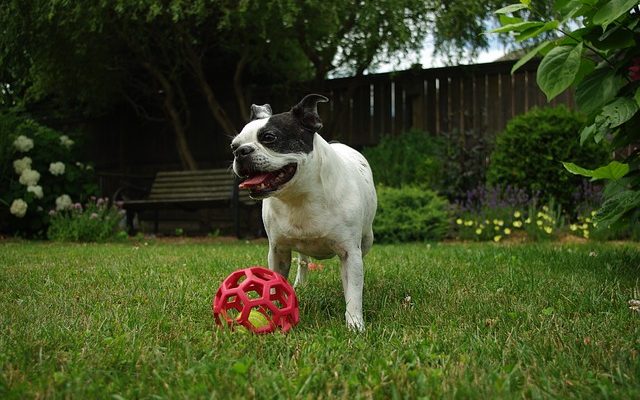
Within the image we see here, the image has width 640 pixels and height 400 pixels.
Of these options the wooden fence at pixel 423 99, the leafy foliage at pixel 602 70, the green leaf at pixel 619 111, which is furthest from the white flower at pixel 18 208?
the green leaf at pixel 619 111

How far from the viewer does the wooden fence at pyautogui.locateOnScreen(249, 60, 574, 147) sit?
10352 mm

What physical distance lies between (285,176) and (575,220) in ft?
22.4

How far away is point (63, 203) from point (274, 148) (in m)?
8.14

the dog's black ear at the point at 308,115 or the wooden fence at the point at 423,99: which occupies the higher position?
the wooden fence at the point at 423,99

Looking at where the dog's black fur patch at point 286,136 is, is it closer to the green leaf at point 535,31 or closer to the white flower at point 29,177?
the green leaf at point 535,31

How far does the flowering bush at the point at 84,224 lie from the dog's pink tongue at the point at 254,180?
692 centimetres

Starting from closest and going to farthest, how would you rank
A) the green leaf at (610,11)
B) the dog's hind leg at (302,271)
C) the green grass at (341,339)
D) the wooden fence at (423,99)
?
the green grass at (341,339) → the green leaf at (610,11) → the dog's hind leg at (302,271) → the wooden fence at (423,99)

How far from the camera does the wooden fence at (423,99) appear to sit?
1035cm

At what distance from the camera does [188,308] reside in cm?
341

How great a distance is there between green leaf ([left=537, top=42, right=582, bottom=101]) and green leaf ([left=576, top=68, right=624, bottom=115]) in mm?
416

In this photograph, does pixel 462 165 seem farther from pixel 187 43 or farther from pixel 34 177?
pixel 34 177

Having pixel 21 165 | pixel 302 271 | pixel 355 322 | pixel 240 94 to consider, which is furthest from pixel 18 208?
pixel 355 322

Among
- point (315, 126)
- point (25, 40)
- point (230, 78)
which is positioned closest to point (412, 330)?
point (315, 126)

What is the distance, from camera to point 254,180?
291 centimetres
